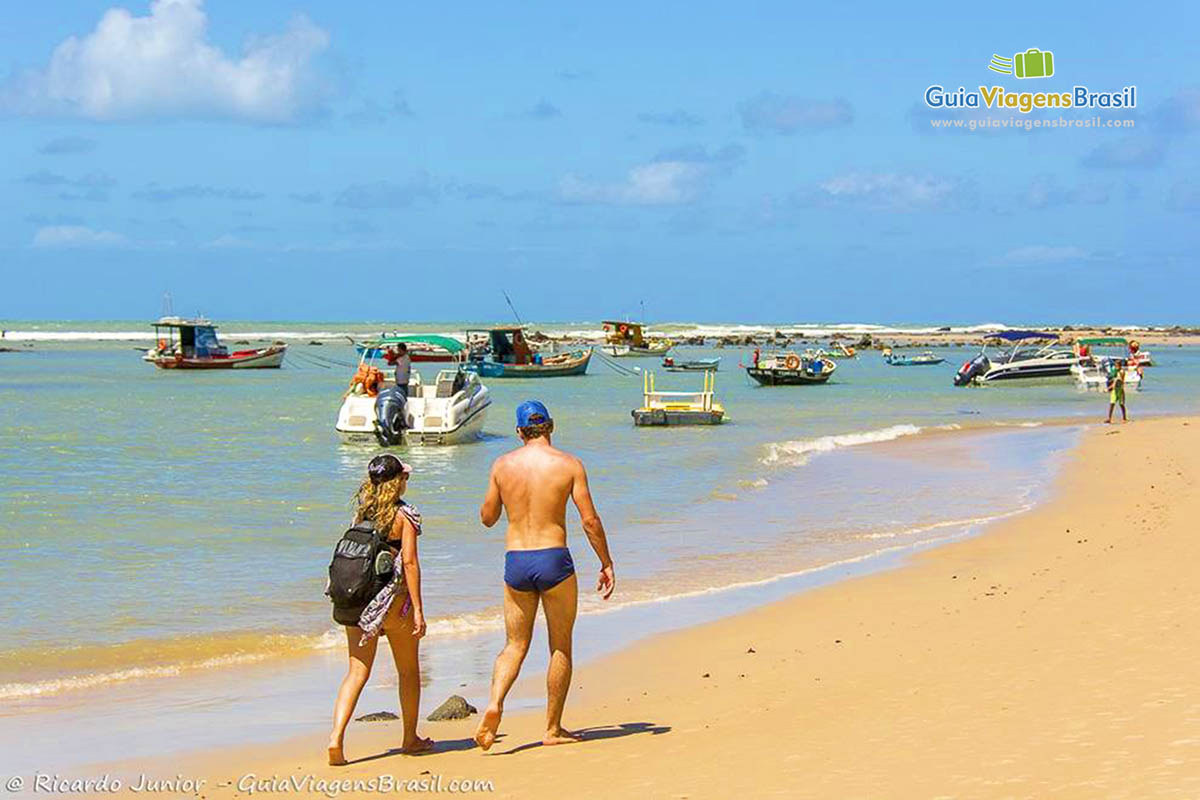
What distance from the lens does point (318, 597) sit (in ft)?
38.6

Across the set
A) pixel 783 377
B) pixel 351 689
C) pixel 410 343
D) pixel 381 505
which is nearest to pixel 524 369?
pixel 783 377

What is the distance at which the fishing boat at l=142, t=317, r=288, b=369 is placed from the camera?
68.5 meters

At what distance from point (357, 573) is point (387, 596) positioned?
18 centimetres

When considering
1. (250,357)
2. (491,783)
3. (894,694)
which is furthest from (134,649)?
(250,357)

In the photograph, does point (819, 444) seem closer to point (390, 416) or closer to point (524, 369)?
point (390, 416)

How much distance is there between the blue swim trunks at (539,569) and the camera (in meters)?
6.40

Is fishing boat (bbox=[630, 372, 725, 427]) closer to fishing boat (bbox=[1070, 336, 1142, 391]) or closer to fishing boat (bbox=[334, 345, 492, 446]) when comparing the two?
fishing boat (bbox=[334, 345, 492, 446])

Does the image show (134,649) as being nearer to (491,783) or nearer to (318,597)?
(318,597)

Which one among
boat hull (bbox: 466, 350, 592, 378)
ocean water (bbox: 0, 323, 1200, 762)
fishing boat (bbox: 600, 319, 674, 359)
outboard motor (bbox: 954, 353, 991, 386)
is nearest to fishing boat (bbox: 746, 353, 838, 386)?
outboard motor (bbox: 954, 353, 991, 386)

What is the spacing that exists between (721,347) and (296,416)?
88.2m

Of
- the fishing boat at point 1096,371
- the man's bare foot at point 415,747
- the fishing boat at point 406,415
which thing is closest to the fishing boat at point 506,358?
the fishing boat at point 1096,371

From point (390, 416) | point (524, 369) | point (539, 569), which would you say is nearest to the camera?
point (539, 569)

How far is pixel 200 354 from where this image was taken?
228 ft

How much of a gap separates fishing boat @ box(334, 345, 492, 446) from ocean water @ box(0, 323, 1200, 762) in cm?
46
